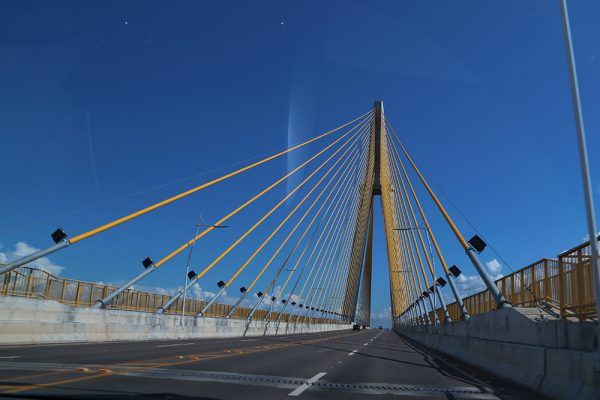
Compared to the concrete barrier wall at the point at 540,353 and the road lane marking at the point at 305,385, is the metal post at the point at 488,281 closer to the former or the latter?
the concrete barrier wall at the point at 540,353

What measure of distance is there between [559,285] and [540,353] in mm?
1713

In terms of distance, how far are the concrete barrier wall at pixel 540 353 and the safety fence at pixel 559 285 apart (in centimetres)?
58

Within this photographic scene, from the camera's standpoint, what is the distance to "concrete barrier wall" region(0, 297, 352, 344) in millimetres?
19578

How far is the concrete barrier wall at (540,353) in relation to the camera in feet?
28.6

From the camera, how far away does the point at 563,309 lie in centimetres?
1125

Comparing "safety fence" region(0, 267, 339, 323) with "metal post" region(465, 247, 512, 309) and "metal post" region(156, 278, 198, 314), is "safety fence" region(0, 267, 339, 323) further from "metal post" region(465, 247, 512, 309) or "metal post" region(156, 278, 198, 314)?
"metal post" region(465, 247, 512, 309)

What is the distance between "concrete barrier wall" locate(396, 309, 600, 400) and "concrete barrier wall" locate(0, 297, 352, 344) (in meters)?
15.6

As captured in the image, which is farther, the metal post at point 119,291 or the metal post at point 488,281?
the metal post at point 119,291

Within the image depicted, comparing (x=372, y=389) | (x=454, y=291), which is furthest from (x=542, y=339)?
(x=454, y=291)

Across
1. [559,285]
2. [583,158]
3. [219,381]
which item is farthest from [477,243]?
[219,381]

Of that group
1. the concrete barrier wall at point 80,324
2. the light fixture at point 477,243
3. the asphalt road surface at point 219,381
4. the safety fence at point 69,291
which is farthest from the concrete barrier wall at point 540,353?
the safety fence at point 69,291

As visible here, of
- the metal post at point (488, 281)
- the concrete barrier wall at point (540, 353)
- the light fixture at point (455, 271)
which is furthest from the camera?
the light fixture at point (455, 271)

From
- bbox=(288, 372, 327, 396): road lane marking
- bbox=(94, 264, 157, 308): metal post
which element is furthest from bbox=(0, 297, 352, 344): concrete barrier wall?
bbox=(288, 372, 327, 396): road lane marking

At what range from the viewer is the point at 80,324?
2338cm
